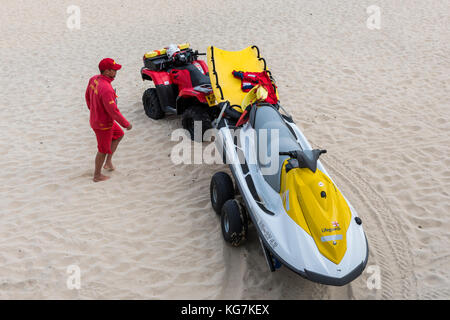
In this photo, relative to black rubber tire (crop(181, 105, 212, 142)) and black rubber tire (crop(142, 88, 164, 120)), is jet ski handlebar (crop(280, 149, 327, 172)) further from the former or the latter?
black rubber tire (crop(142, 88, 164, 120))

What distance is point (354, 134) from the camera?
648 centimetres

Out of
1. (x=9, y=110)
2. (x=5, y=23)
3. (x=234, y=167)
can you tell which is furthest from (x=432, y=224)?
(x=5, y=23)

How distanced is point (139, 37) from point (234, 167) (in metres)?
8.10

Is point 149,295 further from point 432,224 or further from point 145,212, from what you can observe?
point 432,224

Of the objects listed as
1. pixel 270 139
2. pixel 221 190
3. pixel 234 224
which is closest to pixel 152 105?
pixel 221 190

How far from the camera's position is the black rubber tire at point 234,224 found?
4.19 metres

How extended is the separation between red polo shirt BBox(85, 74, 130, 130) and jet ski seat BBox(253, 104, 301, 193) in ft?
5.66

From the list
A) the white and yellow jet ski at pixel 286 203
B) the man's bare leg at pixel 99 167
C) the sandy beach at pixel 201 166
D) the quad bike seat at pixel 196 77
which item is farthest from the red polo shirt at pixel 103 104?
the quad bike seat at pixel 196 77

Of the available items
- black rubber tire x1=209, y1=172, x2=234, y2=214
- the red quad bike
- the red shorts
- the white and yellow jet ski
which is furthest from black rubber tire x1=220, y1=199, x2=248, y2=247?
the red quad bike

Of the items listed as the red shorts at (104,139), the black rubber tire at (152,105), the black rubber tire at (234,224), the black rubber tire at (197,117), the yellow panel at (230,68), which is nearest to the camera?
the black rubber tire at (234,224)

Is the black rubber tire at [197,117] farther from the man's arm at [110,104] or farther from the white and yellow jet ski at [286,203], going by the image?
the man's arm at [110,104]

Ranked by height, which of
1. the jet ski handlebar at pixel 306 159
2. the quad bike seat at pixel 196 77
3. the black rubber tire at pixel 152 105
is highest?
the quad bike seat at pixel 196 77

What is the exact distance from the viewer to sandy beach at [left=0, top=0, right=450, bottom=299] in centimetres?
405

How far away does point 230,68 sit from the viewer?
6.10 metres
